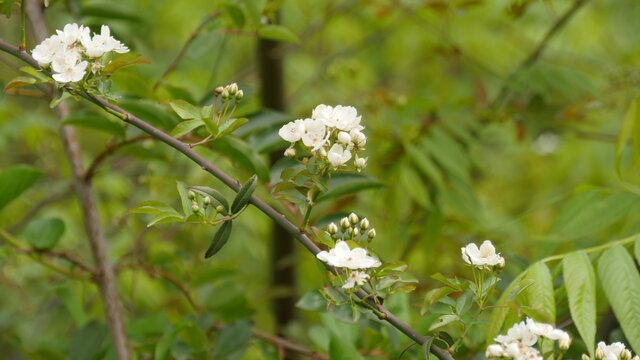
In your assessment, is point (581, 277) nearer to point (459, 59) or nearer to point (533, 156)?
point (459, 59)

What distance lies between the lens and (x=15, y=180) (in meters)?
1.00

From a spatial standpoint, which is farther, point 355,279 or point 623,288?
point 623,288

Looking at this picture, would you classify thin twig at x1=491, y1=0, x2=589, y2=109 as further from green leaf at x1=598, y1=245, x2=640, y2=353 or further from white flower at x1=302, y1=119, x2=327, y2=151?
white flower at x1=302, y1=119, x2=327, y2=151

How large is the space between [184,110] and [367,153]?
2.72 feet

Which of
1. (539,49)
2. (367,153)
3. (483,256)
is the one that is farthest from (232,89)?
(539,49)

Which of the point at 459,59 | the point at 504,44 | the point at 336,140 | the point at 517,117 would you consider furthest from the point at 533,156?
the point at 336,140

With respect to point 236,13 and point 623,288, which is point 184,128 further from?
point 623,288

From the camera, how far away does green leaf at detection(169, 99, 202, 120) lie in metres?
0.72

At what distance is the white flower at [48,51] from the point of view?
0.66 m

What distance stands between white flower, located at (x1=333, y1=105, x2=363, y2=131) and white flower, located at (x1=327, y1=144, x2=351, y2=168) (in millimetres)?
26

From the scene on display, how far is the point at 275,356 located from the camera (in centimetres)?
107

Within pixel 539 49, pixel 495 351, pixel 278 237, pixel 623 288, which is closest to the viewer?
pixel 495 351

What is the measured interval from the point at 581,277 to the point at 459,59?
3.80 feet

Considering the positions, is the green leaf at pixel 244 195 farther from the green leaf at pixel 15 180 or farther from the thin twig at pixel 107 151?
the green leaf at pixel 15 180
